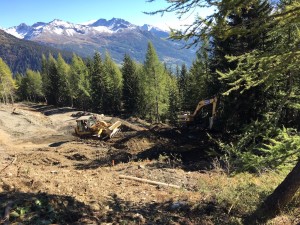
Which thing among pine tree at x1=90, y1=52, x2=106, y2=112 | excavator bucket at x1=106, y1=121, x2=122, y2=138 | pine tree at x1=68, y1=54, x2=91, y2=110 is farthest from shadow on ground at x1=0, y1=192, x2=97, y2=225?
pine tree at x1=68, y1=54, x2=91, y2=110

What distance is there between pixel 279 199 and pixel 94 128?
2400 centimetres

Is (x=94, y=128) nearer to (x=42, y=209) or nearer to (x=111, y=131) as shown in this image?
(x=111, y=131)

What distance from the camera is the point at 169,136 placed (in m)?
29.6

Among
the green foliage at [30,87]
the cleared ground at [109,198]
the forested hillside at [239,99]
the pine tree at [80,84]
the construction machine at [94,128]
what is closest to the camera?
the forested hillside at [239,99]

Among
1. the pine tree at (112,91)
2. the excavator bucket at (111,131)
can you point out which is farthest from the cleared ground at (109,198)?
the pine tree at (112,91)

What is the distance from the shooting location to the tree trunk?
7.63 m

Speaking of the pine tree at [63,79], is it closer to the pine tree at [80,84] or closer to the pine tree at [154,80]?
the pine tree at [80,84]

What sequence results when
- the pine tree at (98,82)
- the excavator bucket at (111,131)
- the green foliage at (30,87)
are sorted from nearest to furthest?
the excavator bucket at (111,131)
the pine tree at (98,82)
the green foliage at (30,87)

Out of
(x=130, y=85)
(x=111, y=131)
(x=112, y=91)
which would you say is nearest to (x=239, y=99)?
(x=111, y=131)

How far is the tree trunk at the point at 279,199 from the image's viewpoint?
7633 millimetres

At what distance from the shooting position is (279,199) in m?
7.84

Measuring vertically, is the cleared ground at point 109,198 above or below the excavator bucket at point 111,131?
above

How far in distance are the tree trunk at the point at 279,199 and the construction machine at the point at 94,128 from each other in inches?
881

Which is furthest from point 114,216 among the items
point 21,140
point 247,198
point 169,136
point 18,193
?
point 21,140
